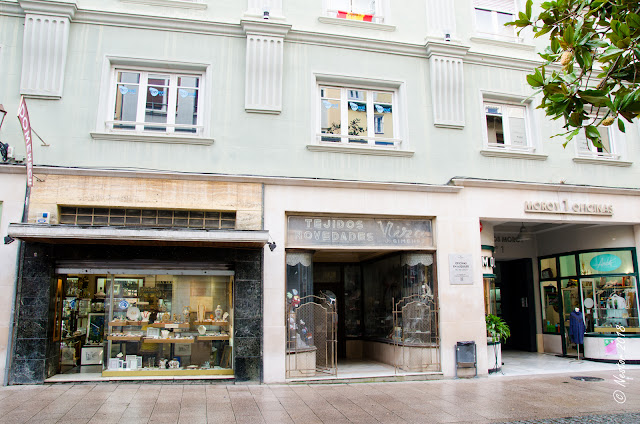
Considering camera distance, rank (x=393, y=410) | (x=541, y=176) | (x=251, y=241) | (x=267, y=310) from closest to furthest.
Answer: (x=393, y=410)
(x=251, y=241)
(x=267, y=310)
(x=541, y=176)

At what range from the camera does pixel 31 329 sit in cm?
908

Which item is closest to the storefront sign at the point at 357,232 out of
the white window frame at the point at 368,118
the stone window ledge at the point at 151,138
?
the white window frame at the point at 368,118

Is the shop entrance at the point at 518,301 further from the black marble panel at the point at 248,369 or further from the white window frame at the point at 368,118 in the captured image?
the black marble panel at the point at 248,369

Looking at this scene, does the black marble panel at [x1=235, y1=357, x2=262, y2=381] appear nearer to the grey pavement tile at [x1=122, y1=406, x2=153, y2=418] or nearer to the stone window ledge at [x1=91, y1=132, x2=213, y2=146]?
the grey pavement tile at [x1=122, y1=406, x2=153, y2=418]

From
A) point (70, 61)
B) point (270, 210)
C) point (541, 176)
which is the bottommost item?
point (270, 210)

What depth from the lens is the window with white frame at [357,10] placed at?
11.9 meters

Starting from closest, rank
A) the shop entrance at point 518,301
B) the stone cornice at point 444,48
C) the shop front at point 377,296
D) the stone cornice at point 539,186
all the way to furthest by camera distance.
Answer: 1. the shop front at point 377,296
2. the stone cornice at point 539,186
3. the stone cornice at point 444,48
4. the shop entrance at point 518,301

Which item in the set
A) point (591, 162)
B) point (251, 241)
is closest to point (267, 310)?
point (251, 241)

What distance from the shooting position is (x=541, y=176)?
1212 cm

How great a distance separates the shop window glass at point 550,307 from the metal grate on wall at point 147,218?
9.82 meters

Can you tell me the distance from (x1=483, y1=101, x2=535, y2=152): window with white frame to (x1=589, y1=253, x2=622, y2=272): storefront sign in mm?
3627

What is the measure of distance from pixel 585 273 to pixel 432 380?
5951 mm

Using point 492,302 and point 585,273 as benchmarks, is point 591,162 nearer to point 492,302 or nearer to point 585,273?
point 585,273

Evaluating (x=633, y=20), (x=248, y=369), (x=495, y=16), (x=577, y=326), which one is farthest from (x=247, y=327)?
(x=495, y=16)
